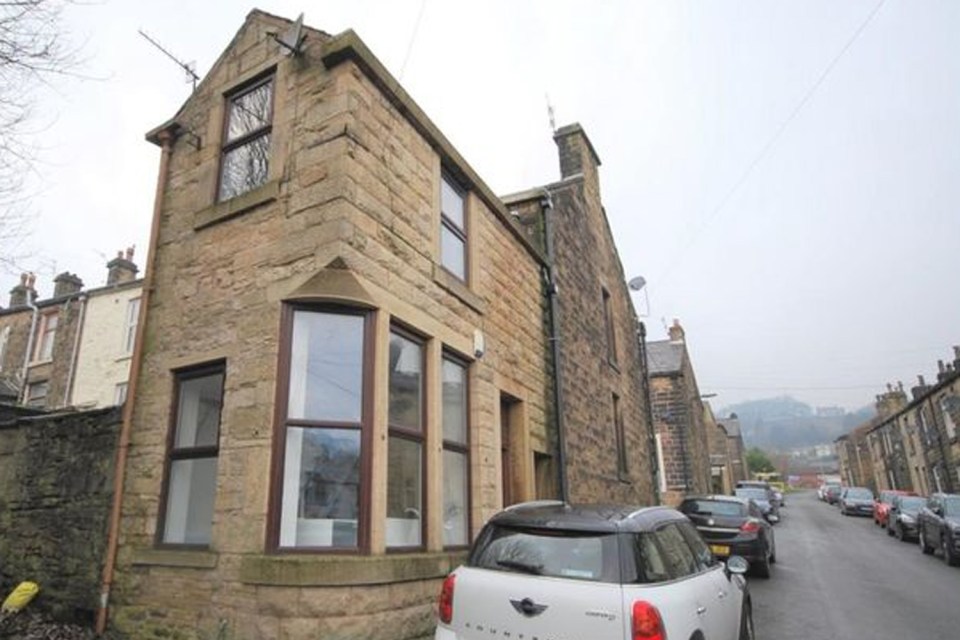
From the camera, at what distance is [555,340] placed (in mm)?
10938

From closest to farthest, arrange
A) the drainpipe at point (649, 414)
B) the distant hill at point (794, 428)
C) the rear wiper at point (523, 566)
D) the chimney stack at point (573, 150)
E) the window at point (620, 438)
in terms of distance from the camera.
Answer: the rear wiper at point (523, 566) → the window at point (620, 438) → the chimney stack at point (573, 150) → the drainpipe at point (649, 414) → the distant hill at point (794, 428)

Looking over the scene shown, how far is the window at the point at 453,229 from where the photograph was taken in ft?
26.7

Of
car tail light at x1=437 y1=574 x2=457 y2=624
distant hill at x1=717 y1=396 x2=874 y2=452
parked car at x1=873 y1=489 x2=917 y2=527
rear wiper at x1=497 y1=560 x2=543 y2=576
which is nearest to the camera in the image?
rear wiper at x1=497 y1=560 x2=543 y2=576

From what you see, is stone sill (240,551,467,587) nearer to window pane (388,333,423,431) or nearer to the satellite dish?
window pane (388,333,423,431)

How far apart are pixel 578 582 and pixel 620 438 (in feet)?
37.0

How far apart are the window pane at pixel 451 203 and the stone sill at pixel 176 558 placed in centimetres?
481

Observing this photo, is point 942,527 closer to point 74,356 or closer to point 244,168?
point 244,168

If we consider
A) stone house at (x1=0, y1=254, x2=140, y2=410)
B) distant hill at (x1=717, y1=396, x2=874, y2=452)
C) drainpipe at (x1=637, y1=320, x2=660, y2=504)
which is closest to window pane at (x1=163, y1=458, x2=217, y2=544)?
drainpipe at (x1=637, y1=320, x2=660, y2=504)

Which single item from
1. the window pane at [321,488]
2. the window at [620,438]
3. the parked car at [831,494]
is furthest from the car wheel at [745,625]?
the parked car at [831,494]

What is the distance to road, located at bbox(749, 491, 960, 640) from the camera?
8.24m

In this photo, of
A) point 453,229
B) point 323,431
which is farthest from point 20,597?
point 453,229

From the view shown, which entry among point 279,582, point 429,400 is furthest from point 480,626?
point 429,400

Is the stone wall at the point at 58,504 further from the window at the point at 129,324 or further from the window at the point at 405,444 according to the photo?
the window at the point at 129,324

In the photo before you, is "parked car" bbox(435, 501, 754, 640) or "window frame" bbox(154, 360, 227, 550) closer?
"parked car" bbox(435, 501, 754, 640)
